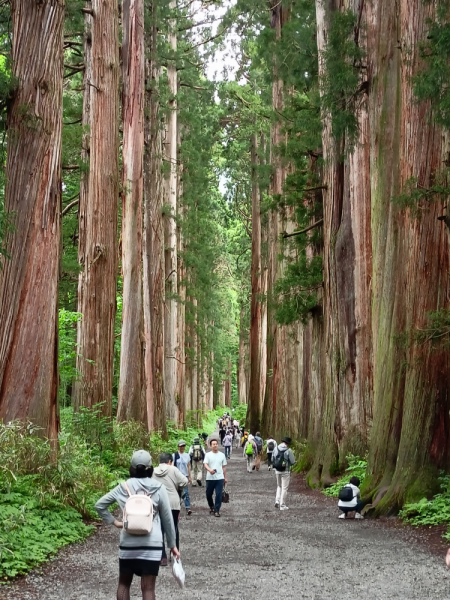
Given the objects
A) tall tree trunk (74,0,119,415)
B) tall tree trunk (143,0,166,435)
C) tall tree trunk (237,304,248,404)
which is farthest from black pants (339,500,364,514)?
tall tree trunk (237,304,248,404)

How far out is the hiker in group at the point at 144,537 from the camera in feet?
16.6

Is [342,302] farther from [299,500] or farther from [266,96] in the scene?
[266,96]

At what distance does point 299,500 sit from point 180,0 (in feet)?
70.5

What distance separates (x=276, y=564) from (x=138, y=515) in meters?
4.29

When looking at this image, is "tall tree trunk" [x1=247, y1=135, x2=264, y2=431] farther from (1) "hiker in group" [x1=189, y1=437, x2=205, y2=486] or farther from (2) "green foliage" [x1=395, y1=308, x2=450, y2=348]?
(2) "green foliage" [x1=395, y1=308, x2=450, y2=348]

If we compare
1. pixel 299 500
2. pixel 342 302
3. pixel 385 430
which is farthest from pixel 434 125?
pixel 299 500

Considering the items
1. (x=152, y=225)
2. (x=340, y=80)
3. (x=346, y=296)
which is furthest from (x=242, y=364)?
(x=340, y=80)

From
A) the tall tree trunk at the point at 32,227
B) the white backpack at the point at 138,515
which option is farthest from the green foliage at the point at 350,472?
the white backpack at the point at 138,515

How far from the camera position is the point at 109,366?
16.9 metres

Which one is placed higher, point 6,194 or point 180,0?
point 180,0

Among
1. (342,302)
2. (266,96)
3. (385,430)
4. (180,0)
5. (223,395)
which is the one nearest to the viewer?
(385,430)

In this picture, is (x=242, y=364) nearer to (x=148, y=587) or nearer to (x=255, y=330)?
(x=255, y=330)

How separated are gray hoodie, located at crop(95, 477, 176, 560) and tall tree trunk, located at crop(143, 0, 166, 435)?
61.7 ft

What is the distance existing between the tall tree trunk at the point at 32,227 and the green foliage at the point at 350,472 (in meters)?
7.35
